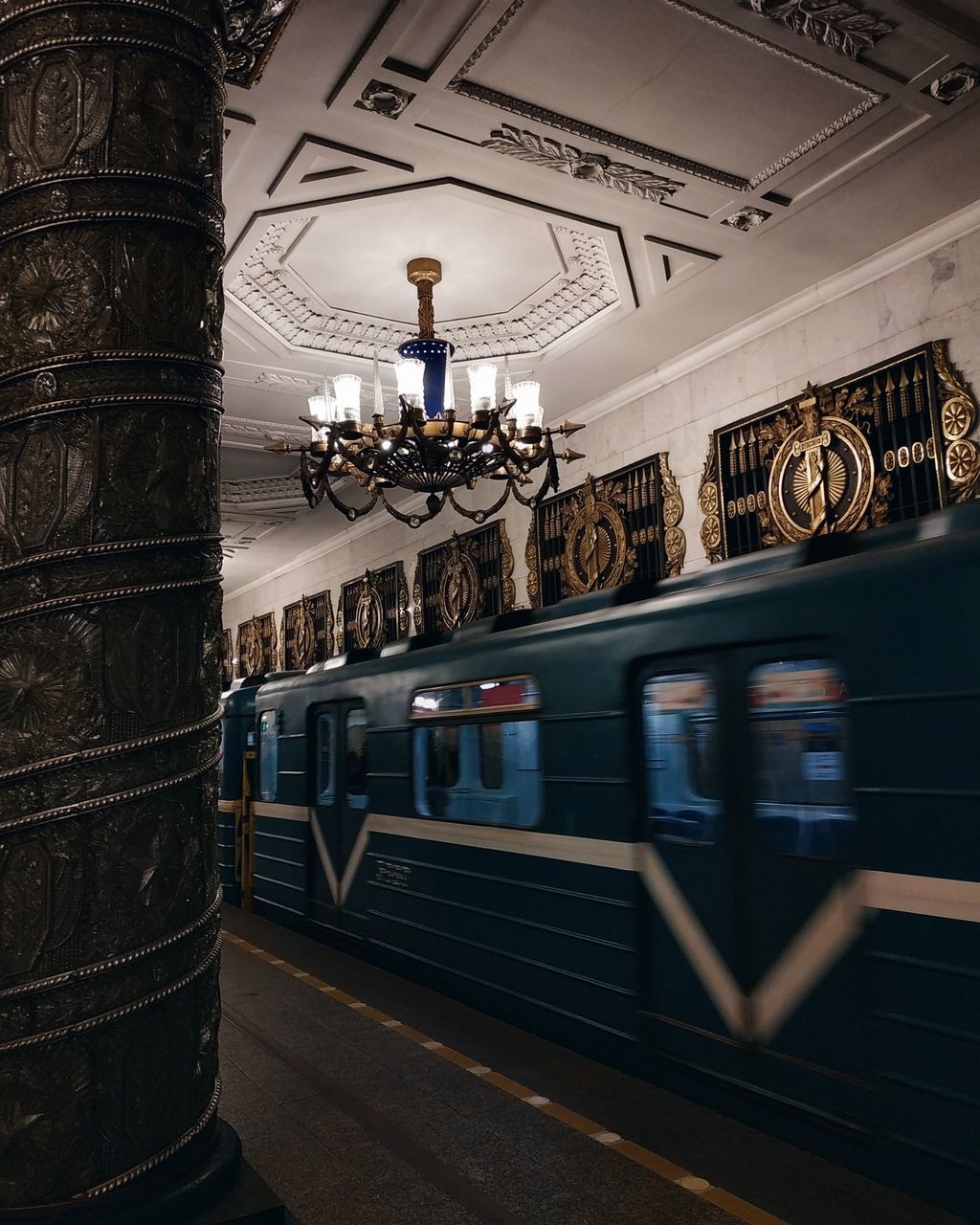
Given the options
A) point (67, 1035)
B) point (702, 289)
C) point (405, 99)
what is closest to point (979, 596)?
point (67, 1035)

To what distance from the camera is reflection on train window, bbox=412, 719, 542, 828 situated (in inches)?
212

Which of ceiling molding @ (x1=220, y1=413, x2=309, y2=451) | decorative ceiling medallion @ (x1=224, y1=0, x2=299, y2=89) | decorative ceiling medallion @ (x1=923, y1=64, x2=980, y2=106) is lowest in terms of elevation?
ceiling molding @ (x1=220, y1=413, x2=309, y2=451)

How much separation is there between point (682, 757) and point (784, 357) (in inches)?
192

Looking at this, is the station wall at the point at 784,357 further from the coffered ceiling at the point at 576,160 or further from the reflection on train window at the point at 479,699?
the reflection on train window at the point at 479,699

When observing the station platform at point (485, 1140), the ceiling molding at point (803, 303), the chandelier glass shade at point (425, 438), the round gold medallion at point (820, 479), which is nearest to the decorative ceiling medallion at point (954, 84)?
the ceiling molding at point (803, 303)

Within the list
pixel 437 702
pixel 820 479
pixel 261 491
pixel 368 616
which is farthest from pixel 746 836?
pixel 368 616

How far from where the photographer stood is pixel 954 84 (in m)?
5.34

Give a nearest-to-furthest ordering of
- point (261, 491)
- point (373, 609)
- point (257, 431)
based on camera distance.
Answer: point (257, 431), point (261, 491), point (373, 609)

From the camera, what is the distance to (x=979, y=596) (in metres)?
3.17

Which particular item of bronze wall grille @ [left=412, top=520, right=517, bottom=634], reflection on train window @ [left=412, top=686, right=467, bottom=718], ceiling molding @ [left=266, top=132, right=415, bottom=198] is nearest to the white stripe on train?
reflection on train window @ [left=412, top=686, right=467, bottom=718]

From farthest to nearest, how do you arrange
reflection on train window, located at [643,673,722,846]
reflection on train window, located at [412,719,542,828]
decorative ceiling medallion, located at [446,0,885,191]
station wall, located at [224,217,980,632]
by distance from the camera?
1. station wall, located at [224,217,980,632]
2. reflection on train window, located at [412,719,542,828]
3. decorative ceiling medallion, located at [446,0,885,191]
4. reflection on train window, located at [643,673,722,846]

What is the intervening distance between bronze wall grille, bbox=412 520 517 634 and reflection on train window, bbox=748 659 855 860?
7.30 metres

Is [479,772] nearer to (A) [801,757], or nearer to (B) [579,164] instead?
(A) [801,757]

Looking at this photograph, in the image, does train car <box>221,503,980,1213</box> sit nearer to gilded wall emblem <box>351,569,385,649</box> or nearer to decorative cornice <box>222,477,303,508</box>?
decorative cornice <box>222,477,303,508</box>
